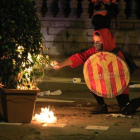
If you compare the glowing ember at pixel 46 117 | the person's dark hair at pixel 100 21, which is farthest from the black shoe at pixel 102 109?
the person's dark hair at pixel 100 21

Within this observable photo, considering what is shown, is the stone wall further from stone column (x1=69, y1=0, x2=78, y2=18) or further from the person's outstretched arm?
the person's outstretched arm

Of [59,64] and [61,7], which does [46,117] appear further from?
[61,7]

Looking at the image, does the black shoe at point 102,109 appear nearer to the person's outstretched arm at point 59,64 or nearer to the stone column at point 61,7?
the person's outstretched arm at point 59,64

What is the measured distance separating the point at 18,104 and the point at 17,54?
2.40ft

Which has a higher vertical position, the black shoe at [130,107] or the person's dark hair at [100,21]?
the person's dark hair at [100,21]

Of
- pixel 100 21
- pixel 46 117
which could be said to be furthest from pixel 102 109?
pixel 100 21

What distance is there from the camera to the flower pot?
9.30m

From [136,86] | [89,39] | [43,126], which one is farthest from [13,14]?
[89,39]

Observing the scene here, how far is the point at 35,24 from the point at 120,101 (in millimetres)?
2133

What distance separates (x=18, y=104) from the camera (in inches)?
368

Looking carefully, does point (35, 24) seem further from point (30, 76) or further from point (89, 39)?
point (89, 39)

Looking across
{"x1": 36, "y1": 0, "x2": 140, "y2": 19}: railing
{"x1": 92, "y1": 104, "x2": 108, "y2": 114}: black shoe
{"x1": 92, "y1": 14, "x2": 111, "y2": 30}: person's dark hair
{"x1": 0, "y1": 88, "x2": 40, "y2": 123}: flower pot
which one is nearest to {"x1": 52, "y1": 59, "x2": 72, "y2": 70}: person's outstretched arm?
{"x1": 92, "y1": 14, "x2": 111, "y2": 30}: person's dark hair

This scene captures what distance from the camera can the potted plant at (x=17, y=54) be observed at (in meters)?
9.23

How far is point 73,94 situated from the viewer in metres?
13.9
